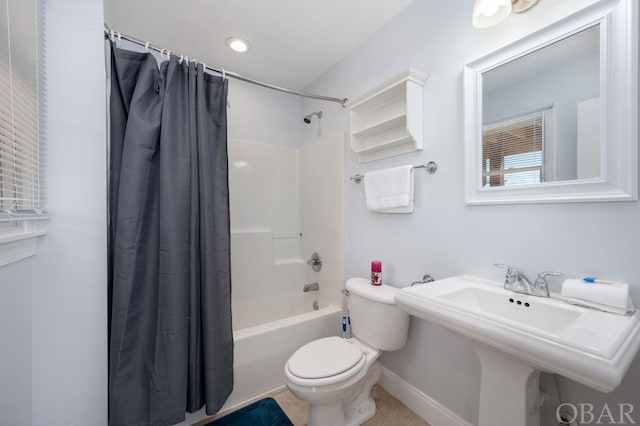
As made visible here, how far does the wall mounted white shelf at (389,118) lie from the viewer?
1406 mm

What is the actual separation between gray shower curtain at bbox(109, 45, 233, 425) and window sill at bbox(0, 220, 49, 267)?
0.26 m

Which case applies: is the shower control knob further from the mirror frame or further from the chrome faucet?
the mirror frame

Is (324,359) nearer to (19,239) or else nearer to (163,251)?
(163,251)

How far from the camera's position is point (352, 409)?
1400 mm

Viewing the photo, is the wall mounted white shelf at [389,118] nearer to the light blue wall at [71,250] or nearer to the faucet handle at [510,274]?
the faucet handle at [510,274]

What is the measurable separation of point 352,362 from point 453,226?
0.86 metres

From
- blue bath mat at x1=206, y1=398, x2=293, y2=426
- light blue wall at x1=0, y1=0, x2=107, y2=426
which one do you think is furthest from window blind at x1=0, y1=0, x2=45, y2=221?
blue bath mat at x1=206, y1=398, x2=293, y2=426

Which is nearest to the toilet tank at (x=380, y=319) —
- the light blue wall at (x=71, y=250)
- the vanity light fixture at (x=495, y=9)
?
the light blue wall at (x=71, y=250)

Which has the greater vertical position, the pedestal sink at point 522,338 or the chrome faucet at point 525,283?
the chrome faucet at point 525,283

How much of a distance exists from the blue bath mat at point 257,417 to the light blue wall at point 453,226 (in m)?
0.73

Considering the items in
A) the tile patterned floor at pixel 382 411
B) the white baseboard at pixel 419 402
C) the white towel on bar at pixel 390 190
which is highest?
the white towel on bar at pixel 390 190

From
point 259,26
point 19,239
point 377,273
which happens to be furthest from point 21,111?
point 377,273

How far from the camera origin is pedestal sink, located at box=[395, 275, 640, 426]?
60cm

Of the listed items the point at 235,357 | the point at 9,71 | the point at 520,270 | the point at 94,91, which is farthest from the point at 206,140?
the point at 520,270
